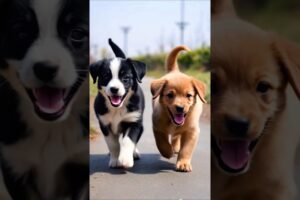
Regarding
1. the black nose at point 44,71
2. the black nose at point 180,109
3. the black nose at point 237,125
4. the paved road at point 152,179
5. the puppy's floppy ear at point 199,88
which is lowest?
the paved road at point 152,179

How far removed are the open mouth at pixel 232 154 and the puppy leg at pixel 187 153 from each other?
0.25 m

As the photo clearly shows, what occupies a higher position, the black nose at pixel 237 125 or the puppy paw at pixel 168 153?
the black nose at pixel 237 125

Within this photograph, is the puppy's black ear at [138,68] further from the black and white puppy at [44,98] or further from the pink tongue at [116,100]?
the black and white puppy at [44,98]

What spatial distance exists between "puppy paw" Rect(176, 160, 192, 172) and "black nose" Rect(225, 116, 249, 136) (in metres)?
0.38

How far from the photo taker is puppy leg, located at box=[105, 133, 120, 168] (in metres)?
2.15

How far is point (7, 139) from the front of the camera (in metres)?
1.87

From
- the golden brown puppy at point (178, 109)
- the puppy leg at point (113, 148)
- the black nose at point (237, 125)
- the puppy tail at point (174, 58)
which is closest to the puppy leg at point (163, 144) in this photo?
the golden brown puppy at point (178, 109)

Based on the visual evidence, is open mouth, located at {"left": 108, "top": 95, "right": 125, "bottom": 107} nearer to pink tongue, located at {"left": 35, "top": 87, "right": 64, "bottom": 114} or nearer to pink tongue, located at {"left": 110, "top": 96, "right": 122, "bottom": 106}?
pink tongue, located at {"left": 110, "top": 96, "right": 122, "bottom": 106}

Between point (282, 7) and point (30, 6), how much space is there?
1.09 metres

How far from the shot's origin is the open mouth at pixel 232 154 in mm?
1858

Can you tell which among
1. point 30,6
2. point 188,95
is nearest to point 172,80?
point 188,95

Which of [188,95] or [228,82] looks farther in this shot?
[188,95]

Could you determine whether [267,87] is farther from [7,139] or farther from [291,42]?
[7,139]

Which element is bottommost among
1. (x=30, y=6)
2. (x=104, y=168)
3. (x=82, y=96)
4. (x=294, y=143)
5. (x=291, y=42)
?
(x=104, y=168)
